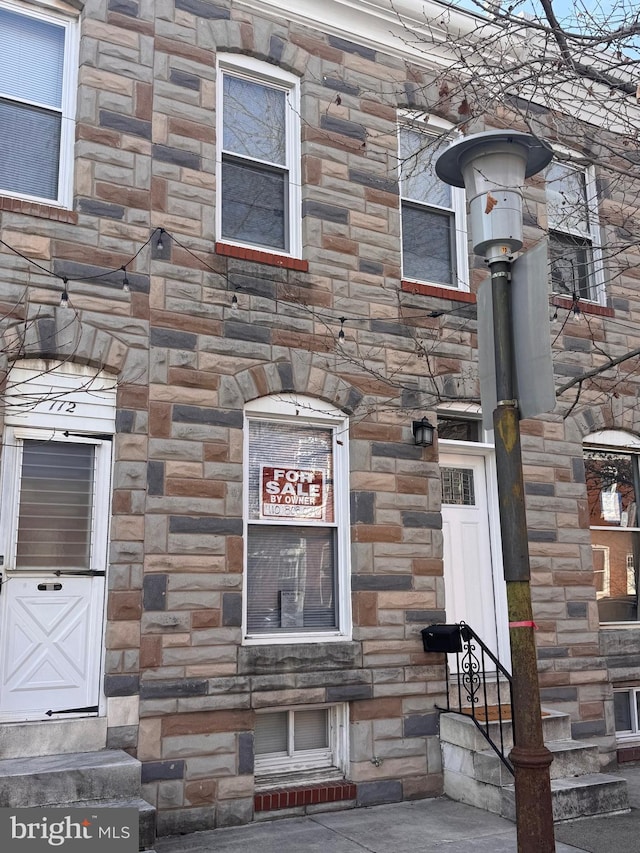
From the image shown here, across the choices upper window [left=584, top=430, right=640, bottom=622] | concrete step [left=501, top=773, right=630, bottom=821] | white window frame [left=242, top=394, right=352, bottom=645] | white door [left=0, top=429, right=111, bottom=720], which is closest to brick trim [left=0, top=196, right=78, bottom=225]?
white door [left=0, top=429, right=111, bottom=720]

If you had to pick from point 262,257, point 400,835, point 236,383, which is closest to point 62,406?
point 236,383

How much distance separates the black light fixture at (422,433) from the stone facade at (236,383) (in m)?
0.10

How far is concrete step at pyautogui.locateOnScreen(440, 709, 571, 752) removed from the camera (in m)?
7.66

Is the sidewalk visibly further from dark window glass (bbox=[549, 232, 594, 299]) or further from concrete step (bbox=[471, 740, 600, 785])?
dark window glass (bbox=[549, 232, 594, 299])

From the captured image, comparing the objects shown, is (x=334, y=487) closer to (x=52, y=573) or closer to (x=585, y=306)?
(x=52, y=573)

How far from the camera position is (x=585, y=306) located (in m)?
10.4

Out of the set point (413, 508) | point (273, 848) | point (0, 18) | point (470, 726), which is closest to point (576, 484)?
point (413, 508)

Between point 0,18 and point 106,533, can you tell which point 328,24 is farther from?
point 106,533

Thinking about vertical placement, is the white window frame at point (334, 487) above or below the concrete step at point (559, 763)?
above

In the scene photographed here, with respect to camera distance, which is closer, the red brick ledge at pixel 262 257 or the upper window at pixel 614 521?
the red brick ledge at pixel 262 257

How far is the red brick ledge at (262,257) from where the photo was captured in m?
8.08

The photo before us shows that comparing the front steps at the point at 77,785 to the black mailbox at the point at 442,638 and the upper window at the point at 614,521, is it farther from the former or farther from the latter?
the upper window at the point at 614,521

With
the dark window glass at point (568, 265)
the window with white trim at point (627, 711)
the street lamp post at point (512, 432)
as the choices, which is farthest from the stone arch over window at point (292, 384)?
the window with white trim at point (627, 711)

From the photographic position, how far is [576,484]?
9789mm
